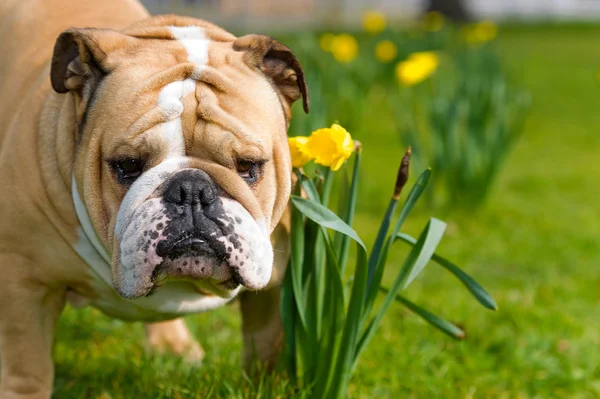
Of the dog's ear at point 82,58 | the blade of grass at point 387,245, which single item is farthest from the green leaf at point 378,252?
the dog's ear at point 82,58

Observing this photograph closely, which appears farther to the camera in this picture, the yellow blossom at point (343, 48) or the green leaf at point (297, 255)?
the yellow blossom at point (343, 48)

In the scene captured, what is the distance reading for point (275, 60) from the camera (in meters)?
2.14

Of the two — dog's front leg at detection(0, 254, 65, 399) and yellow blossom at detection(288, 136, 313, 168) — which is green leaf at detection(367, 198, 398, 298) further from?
dog's front leg at detection(0, 254, 65, 399)

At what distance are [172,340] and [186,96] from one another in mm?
1241

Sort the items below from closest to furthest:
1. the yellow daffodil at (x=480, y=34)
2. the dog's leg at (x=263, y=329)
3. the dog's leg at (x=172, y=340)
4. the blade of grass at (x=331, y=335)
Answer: the blade of grass at (x=331, y=335) < the dog's leg at (x=263, y=329) < the dog's leg at (x=172, y=340) < the yellow daffodil at (x=480, y=34)

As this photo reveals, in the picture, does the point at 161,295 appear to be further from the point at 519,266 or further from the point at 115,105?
the point at 519,266

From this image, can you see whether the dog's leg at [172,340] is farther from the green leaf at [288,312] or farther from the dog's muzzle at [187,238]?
the dog's muzzle at [187,238]

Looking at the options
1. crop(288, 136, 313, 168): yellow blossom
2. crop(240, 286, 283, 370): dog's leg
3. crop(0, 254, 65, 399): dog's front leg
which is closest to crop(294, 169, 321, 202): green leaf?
crop(288, 136, 313, 168): yellow blossom

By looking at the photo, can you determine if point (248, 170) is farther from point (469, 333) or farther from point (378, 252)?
point (469, 333)

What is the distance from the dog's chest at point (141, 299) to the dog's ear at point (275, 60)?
59 cm

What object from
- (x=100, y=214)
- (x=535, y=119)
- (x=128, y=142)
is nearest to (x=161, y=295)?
(x=100, y=214)

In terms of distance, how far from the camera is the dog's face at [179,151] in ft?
5.94

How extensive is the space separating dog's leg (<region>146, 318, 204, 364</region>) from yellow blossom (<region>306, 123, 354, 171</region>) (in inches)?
42.0

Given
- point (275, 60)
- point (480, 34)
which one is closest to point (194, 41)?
point (275, 60)
